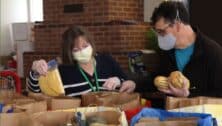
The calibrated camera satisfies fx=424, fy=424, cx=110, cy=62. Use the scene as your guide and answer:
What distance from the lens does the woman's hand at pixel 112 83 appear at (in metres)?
2.13

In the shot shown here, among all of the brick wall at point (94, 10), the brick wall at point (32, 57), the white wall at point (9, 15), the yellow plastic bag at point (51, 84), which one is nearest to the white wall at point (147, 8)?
the brick wall at point (94, 10)

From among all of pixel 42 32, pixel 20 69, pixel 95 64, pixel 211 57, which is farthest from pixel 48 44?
pixel 211 57

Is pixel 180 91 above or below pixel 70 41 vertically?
below

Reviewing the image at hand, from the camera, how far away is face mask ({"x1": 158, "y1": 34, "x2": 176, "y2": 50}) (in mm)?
2203

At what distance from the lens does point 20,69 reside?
5.79 m

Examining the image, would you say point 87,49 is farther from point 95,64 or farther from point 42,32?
point 42,32

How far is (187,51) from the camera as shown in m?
2.20

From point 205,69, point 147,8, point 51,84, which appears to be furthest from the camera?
point 147,8

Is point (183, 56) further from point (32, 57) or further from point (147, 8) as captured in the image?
point (32, 57)

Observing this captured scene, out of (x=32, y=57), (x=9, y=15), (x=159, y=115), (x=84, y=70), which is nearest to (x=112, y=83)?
(x=84, y=70)

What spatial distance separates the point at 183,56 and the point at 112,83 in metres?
0.40

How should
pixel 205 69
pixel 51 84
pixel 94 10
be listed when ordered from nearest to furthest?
pixel 51 84
pixel 205 69
pixel 94 10

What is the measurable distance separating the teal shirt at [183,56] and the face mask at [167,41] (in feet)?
0.17

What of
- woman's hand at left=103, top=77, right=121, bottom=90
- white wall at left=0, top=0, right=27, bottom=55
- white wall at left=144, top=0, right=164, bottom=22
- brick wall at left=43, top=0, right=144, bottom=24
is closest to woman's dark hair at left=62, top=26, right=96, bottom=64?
woman's hand at left=103, top=77, right=121, bottom=90
